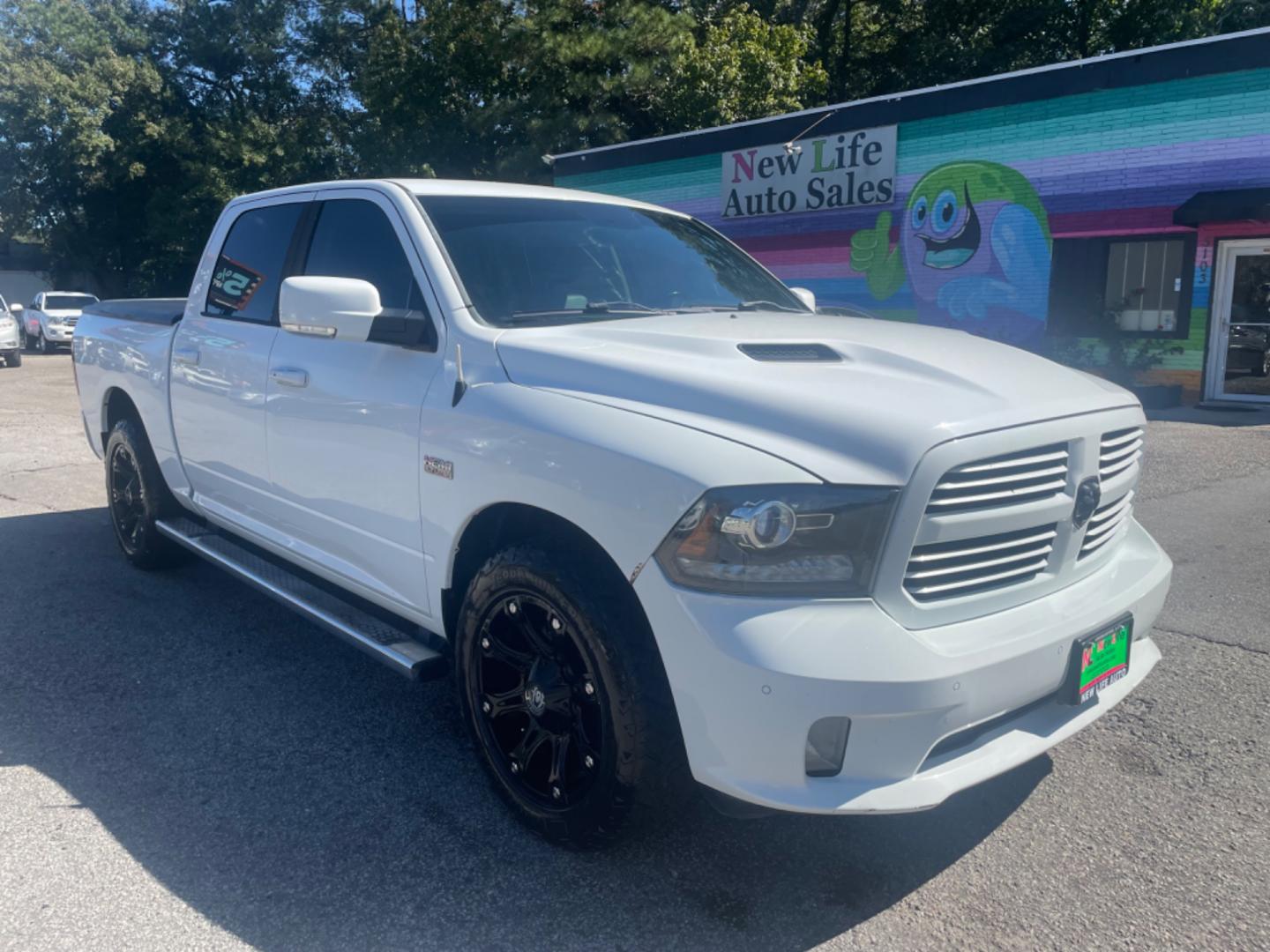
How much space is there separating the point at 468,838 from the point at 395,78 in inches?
1101

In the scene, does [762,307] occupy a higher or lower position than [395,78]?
lower

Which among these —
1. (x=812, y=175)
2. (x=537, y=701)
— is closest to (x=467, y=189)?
(x=537, y=701)

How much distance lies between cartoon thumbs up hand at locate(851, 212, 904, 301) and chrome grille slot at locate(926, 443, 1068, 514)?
52.0 ft

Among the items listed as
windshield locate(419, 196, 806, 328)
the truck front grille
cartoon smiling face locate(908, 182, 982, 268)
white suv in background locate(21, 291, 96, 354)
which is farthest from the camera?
white suv in background locate(21, 291, 96, 354)

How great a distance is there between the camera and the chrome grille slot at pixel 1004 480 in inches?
101

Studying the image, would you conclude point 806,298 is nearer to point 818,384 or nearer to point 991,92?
point 818,384

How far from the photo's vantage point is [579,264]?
394 centimetres

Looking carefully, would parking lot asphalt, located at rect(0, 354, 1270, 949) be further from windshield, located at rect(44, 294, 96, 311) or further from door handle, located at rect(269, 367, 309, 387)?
windshield, located at rect(44, 294, 96, 311)

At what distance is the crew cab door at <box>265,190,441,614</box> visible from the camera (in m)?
3.48

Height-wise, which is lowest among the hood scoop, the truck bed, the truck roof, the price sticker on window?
the hood scoop

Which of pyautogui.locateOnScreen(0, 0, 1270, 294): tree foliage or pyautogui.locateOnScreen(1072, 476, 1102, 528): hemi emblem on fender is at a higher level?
pyautogui.locateOnScreen(0, 0, 1270, 294): tree foliage

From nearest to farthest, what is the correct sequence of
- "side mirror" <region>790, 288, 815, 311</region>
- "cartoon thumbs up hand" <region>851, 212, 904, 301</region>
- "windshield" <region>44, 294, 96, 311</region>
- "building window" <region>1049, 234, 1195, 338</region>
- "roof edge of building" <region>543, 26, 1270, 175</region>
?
1. "side mirror" <region>790, 288, 815, 311</region>
2. "roof edge of building" <region>543, 26, 1270, 175</region>
3. "building window" <region>1049, 234, 1195, 338</region>
4. "cartoon thumbs up hand" <region>851, 212, 904, 301</region>
5. "windshield" <region>44, 294, 96, 311</region>

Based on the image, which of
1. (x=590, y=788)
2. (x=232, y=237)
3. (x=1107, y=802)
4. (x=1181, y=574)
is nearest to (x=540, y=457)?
(x=590, y=788)

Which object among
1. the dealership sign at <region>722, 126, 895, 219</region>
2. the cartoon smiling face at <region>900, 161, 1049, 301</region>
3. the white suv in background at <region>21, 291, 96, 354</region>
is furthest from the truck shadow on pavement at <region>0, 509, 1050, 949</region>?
the white suv in background at <region>21, 291, 96, 354</region>
